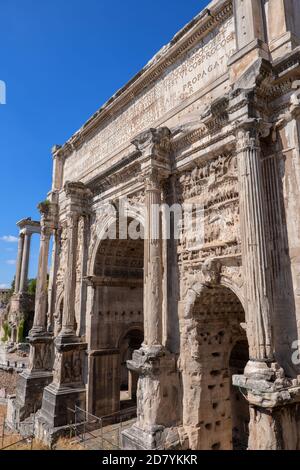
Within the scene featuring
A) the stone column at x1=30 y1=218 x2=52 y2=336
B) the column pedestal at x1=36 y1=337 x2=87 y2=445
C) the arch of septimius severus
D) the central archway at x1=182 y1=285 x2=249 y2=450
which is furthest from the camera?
the stone column at x1=30 y1=218 x2=52 y2=336

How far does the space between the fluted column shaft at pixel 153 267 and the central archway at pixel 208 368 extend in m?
0.67

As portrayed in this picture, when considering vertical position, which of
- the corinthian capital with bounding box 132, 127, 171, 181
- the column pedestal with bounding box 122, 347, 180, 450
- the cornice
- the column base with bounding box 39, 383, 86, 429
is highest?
the cornice

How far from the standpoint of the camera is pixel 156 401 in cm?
661

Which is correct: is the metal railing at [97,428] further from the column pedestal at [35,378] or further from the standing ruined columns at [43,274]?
the standing ruined columns at [43,274]

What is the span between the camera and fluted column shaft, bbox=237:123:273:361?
489 centimetres

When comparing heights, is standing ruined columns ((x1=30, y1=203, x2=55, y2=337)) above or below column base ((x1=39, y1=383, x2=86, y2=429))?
above

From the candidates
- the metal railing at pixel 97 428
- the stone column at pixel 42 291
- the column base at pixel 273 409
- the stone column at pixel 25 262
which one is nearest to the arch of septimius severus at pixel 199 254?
the column base at pixel 273 409

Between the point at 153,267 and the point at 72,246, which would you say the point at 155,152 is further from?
the point at 72,246

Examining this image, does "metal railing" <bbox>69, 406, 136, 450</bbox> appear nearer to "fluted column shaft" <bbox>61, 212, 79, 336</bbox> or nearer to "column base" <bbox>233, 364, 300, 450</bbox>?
"fluted column shaft" <bbox>61, 212, 79, 336</bbox>

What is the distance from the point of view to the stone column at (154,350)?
6.51 meters

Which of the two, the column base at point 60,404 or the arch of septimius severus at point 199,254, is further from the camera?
the column base at point 60,404

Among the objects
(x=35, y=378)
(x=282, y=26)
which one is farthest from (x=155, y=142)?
(x=35, y=378)

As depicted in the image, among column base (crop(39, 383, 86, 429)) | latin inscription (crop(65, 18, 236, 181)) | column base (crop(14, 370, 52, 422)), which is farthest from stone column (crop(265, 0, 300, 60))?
column base (crop(14, 370, 52, 422))
